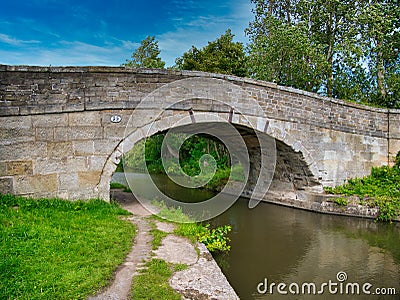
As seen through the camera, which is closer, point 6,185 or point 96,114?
point 6,185

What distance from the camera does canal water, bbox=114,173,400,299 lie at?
A: 491 centimetres

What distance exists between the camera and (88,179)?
→ 6.55 m

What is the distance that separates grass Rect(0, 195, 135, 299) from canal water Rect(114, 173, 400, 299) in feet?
5.90

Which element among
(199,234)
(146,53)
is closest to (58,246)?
(199,234)

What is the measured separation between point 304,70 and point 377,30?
292 centimetres

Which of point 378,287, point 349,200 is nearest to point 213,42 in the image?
→ point 349,200

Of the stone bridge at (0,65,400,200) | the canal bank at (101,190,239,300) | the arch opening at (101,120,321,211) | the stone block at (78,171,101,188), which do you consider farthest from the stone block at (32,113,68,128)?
the arch opening at (101,120,321,211)

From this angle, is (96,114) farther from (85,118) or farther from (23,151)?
(23,151)

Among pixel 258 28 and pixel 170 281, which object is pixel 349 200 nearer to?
pixel 170 281

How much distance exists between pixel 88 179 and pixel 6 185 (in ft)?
4.30

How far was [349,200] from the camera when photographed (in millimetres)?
9203

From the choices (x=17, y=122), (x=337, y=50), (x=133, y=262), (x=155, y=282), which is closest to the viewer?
(x=155, y=282)

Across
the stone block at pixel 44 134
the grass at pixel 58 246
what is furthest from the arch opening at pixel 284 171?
the grass at pixel 58 246

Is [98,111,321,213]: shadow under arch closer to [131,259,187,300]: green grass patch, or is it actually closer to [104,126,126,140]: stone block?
[104,126,126,140]: stone block
